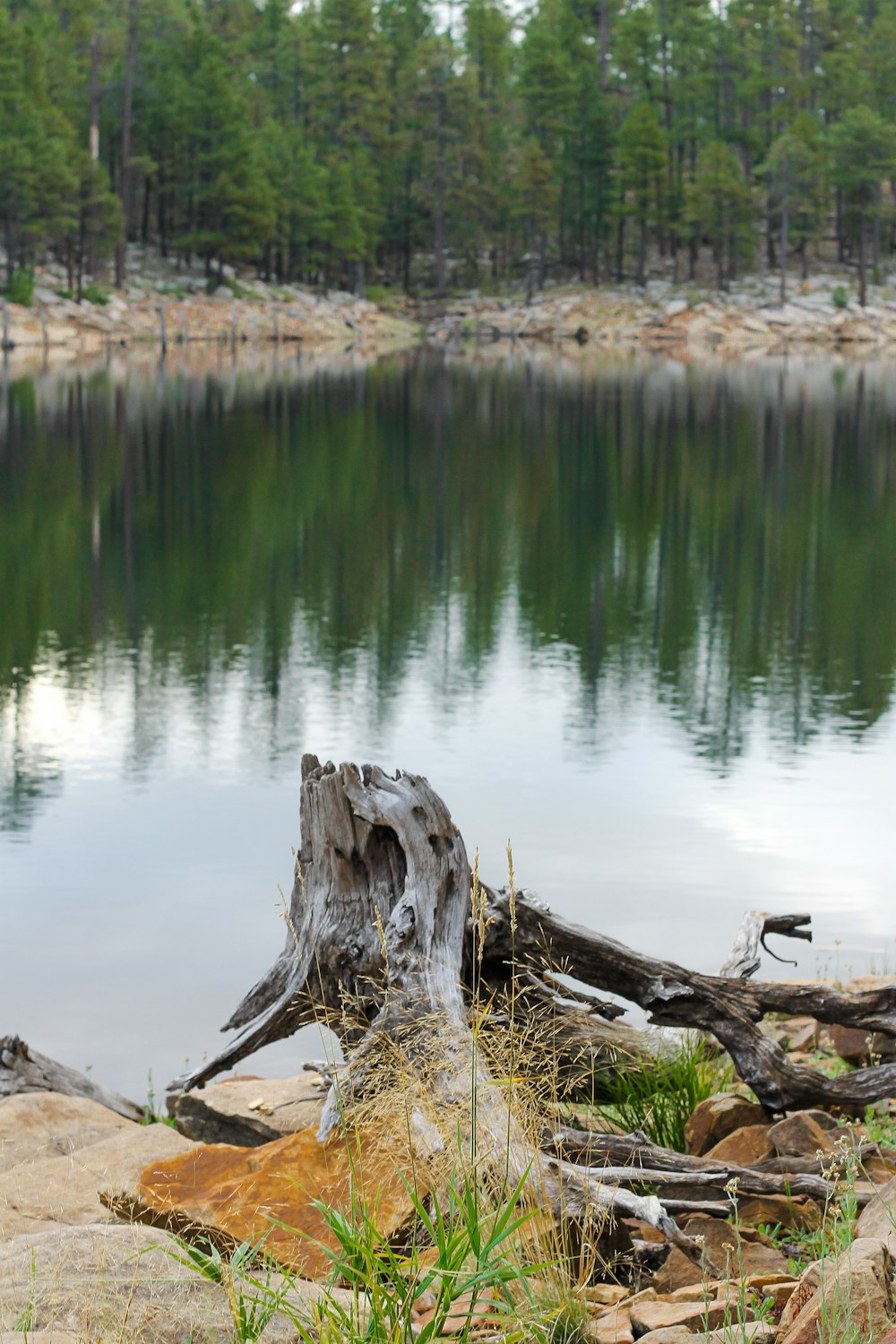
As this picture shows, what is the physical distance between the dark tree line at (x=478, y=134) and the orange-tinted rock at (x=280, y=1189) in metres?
73.0

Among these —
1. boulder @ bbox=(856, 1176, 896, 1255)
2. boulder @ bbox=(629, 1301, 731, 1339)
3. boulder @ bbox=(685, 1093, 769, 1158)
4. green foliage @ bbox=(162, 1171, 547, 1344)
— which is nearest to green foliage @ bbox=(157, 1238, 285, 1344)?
green foliage @ bbox=(162, 1171, 547, 1344)

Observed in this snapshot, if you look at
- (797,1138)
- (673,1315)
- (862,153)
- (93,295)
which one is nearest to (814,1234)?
(797,1138)

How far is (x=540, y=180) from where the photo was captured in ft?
297

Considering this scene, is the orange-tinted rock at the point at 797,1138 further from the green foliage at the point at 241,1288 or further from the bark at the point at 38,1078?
the bark at the point at 38,1078

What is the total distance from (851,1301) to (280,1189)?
2048mm

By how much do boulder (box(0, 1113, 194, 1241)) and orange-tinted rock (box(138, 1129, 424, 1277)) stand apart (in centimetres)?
23

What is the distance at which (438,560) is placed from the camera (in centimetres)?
2123

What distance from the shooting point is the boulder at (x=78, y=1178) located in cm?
511

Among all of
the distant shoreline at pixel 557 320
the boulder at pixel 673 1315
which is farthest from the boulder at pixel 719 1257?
the distant shoreline at pixel 557 320

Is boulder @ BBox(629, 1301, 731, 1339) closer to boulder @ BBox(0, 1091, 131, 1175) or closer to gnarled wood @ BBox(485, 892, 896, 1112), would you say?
gnarled wood @ BBox(485, 892, 896, 1112)

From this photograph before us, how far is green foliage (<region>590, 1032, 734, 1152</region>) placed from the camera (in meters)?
6.10

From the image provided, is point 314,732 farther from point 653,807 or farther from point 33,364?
point 33,364

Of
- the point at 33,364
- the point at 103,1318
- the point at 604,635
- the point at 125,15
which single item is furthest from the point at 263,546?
the point at 125,15

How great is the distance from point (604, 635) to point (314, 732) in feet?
15.5
